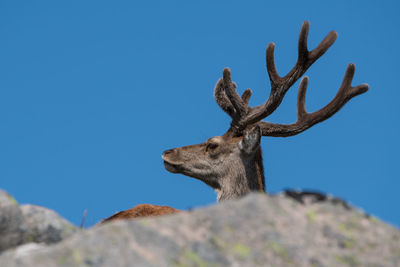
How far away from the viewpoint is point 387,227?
8.77 ft

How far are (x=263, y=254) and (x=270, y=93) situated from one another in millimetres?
5783

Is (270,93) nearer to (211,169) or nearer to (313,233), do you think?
(211,169)

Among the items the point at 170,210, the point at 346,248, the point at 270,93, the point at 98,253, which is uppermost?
the point at 270,93

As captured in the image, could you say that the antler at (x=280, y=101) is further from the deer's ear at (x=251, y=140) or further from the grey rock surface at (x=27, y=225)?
the grey rock surface at (x=27, y=225)

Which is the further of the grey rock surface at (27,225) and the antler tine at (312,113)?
the antler tine at (312,113)

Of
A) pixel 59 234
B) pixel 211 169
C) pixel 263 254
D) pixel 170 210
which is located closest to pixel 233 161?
pixel 211 169

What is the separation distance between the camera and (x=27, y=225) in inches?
117

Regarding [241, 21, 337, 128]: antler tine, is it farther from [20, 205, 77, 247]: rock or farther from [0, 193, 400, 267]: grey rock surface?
[0, 193, 400, 267]: grey rock surface

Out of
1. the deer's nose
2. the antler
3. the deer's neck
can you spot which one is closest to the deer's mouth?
the deer's nose

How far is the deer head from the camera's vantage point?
24.0 feet

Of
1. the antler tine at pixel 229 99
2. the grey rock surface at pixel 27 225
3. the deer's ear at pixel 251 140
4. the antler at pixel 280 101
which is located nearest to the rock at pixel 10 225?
the grey rock surface at pixel 27 225

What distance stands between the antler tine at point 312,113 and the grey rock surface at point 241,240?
4833 millimetres

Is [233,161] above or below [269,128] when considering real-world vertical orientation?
below

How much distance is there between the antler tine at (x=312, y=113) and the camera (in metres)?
7.31
